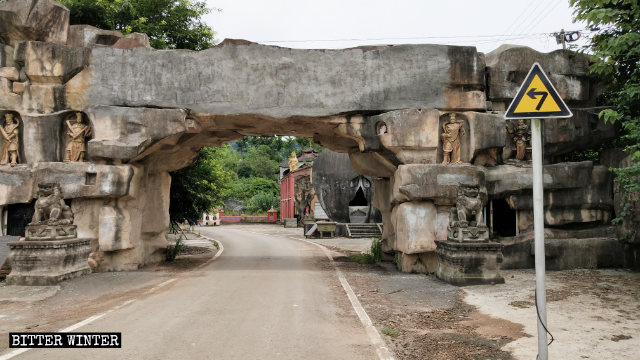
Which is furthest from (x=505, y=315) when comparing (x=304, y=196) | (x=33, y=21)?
(x=304, y=196)

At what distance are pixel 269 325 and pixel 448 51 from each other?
353 inches

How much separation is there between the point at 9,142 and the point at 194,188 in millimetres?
7259

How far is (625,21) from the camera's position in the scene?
28.5ft

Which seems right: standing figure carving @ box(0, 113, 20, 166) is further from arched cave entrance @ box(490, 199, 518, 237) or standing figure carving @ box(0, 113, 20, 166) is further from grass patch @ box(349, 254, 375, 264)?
arched cave entrance @ box(490, 199, 518, 237)

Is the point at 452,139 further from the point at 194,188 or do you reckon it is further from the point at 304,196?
the point at 304,196

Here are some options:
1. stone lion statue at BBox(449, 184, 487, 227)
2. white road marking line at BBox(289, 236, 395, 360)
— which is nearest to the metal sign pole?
white road marking line at BBox(289, 236, 395, 360)

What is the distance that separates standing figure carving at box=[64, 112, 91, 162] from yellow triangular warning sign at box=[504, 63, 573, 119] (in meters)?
11.0

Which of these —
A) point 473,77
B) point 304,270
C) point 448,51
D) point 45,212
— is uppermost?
point 448,51

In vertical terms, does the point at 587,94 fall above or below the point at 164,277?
above

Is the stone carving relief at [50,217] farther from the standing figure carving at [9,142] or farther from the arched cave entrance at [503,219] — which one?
the arched cave entrance at [503,219]

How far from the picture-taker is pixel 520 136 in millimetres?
12586

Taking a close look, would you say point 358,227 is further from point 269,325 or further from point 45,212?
point 269,325

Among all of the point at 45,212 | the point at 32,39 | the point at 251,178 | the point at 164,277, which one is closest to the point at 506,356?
the point at 164,277

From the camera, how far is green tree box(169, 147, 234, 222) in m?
17.2
